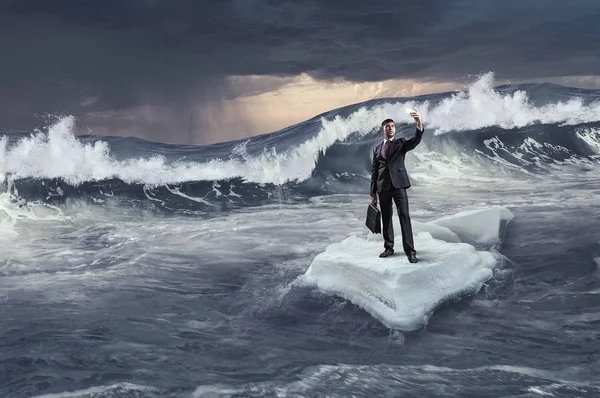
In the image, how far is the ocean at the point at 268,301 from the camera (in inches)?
185

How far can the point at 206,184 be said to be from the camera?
21.6m

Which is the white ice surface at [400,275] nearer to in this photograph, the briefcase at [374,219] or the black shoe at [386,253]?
the black shoe at [386,253]

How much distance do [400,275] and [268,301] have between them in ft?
5.91

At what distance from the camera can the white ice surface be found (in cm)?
595

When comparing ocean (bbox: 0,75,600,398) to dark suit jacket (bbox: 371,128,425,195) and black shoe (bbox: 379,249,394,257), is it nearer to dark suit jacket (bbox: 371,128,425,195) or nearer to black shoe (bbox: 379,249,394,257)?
black shoe (bbox: 379,249,394,257)

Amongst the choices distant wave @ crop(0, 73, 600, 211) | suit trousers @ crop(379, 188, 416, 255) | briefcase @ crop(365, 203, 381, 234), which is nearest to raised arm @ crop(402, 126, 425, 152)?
suit trousers @ crop(379, 188, 416, 255)

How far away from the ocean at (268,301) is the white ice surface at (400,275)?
8 cm

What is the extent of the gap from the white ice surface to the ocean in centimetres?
8

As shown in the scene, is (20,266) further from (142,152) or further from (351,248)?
(142,152)

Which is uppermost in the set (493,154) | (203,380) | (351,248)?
(493,154)

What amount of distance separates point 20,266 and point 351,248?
577cm

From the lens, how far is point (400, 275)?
598cm

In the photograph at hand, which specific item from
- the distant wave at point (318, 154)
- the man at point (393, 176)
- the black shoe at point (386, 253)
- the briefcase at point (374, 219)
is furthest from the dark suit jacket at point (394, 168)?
the distant wave at point (318, 154)

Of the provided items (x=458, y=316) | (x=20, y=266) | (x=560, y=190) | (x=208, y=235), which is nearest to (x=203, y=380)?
(x=458, y=316)
